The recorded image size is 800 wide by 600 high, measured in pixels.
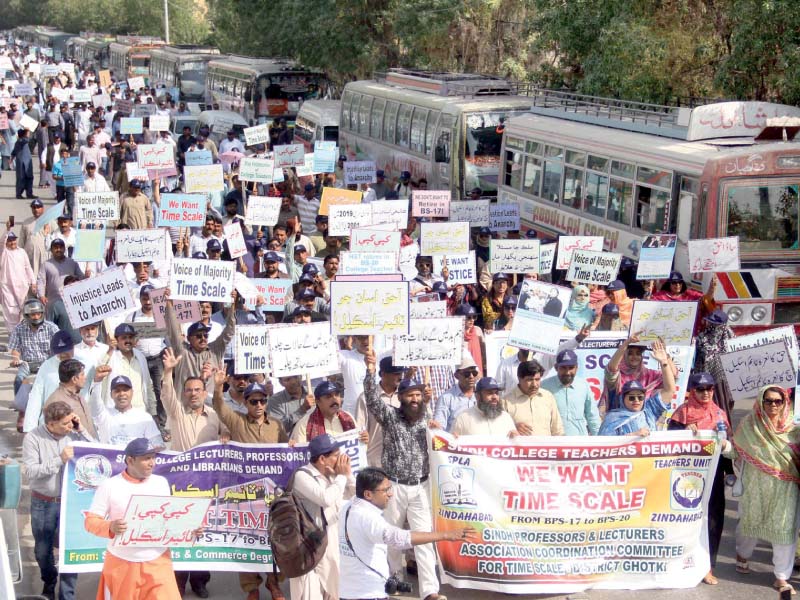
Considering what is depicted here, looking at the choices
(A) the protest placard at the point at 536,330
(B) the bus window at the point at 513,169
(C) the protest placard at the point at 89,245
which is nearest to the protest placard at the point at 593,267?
(A) the protest placard at the point at 536,330

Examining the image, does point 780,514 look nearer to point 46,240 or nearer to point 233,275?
point 233,275

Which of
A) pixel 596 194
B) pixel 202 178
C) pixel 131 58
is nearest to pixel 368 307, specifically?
pixel 596 194

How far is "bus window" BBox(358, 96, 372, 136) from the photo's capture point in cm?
2673

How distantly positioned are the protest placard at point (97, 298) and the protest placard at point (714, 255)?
547 centimetres

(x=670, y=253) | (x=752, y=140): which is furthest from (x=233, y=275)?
(x=752, y=140)

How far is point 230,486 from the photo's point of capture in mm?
7984

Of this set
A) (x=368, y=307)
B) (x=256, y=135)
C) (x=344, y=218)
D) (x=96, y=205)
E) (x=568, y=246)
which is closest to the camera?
(x=368, y=307)

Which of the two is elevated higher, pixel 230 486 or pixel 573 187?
pixel 573 187

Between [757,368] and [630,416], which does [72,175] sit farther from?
[630,416]

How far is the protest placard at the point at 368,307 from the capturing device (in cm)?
945

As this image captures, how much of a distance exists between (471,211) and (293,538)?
1039 cm

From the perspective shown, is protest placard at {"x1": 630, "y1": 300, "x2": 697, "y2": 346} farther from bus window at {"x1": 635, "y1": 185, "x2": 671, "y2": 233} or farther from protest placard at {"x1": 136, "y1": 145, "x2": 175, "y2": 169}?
protest placard at {"x1": 136, "y1": 145, "x2": 175, "y2": 169}

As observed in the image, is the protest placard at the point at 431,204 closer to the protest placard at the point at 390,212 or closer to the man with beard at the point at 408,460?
the protest placard at the point at 390,212

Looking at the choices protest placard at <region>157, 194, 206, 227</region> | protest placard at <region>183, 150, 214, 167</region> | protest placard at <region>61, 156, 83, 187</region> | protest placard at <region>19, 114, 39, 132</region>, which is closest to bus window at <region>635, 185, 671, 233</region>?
protest placard at <region>157, 194, 206, 227</region>
